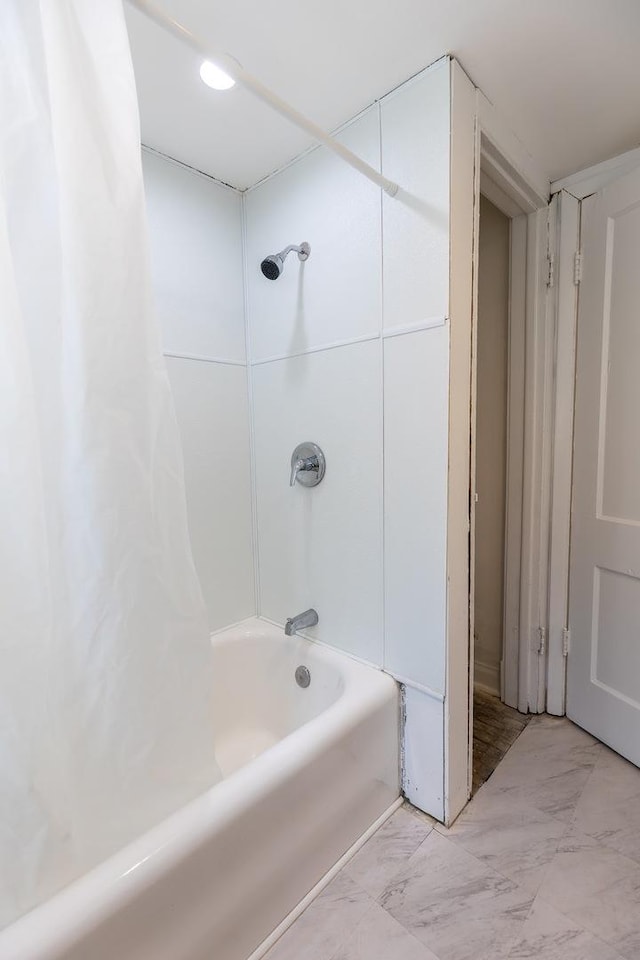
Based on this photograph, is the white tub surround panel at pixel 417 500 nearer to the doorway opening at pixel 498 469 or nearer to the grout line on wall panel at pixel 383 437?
the grout line on wall panel at pixel 383 437

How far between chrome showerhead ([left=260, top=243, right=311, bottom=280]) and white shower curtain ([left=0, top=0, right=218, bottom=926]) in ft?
2.22

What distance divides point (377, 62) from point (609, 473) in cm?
143

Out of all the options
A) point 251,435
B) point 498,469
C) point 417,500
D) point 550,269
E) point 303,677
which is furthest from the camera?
point 498,469

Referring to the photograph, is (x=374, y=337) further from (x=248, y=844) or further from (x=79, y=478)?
(x=248, y=844)

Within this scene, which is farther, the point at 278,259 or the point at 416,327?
the point at 278,259

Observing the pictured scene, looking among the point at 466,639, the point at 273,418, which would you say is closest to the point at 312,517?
the point at 273,418

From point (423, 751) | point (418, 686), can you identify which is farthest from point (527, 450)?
point (423, 751)

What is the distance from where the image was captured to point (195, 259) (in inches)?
62.6

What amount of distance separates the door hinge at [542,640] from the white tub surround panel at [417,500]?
761 millimetres

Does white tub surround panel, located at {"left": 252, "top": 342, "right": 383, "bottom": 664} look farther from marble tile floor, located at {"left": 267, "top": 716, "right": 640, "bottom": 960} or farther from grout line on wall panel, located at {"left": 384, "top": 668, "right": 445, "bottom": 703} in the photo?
marble tile floor, located at {"left": 267, "top": 716, "right": 640, "bottom": 960}

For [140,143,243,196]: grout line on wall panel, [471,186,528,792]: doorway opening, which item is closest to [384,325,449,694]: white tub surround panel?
[471,186,528,792]: doorway opening

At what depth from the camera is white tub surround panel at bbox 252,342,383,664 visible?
1382 mm

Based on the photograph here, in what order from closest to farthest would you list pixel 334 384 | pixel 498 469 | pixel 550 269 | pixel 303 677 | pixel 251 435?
1. pixel 334 384
2. pixel 303 677
3. pixel 550 269
4. pixel 251 435
5. pixel 498 469

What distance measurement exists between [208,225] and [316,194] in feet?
1.41
